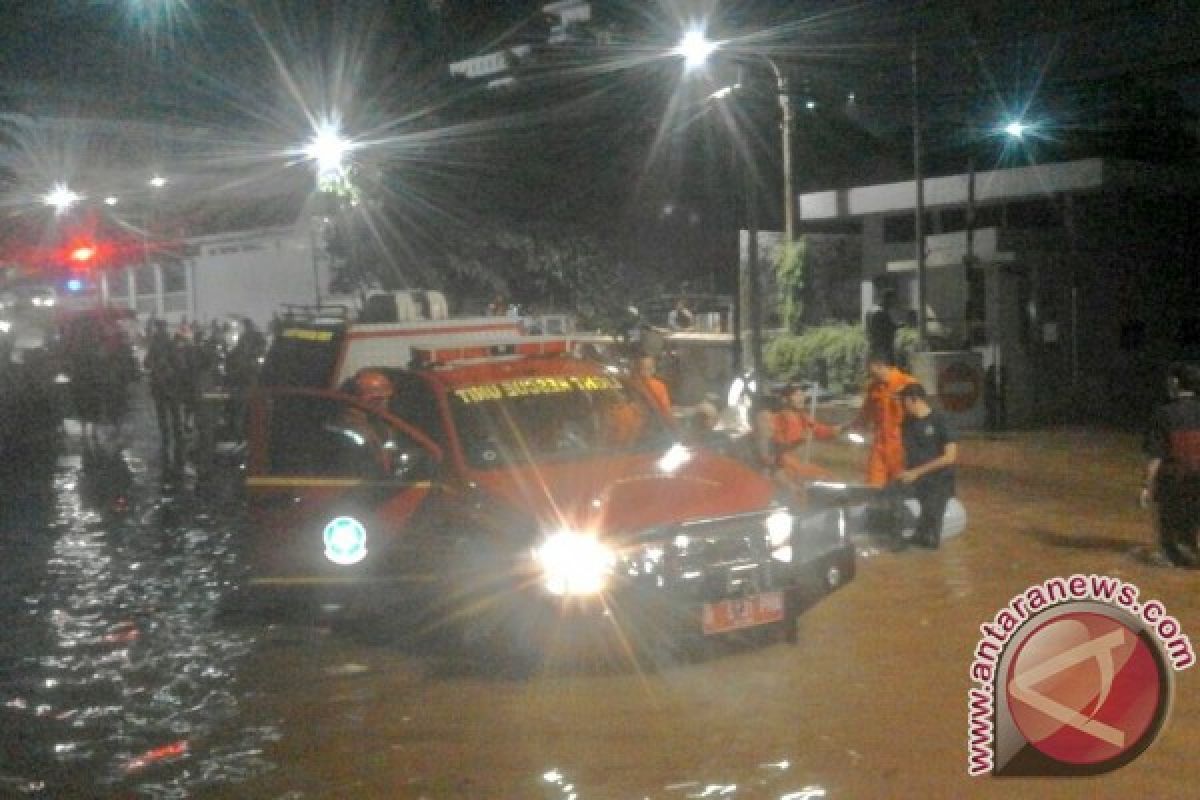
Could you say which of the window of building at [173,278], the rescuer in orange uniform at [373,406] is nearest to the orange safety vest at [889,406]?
the rescuer in orange uniform at [373,406]

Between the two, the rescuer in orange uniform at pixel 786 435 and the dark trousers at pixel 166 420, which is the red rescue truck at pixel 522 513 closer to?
the rescuer in orange uniform at pixel 786 435

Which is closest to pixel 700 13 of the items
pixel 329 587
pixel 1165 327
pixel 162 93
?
pixel 1165 327

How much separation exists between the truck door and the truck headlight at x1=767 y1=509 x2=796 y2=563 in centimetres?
199

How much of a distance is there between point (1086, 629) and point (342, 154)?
22.6 metres

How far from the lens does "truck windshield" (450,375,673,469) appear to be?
9.23m

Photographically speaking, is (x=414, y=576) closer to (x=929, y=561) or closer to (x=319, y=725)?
(x=319, y=725)

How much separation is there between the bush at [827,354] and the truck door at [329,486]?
16.7 metres

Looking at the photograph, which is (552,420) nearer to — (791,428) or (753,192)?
(791,428)

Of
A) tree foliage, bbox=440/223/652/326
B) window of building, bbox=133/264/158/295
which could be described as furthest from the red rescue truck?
window of building, bbox=133/264/158/295

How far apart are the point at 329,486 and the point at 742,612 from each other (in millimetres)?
2891

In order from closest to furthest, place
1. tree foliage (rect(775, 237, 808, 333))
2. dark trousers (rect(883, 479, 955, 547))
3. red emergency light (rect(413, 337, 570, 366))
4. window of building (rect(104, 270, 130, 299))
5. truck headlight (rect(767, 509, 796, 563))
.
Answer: truck headlight (rect(767, 509, 796, 563))
red emergency light (rect(413, 337, 570, 366))
dark trousers (rect(883, 479, 955, 547))
tree foliage (rect(775, 237, 808, 333))
window of building (rect(104, 270, 130, 299))

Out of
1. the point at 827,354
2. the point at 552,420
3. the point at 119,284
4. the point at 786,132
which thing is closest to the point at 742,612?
the point at 552,420

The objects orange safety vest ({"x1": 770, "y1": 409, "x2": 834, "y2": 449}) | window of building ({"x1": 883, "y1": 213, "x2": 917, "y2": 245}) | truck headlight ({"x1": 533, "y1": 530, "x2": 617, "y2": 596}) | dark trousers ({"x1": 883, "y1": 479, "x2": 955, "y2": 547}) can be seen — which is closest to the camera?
truck headlight ({"x1": 533, "y1": 530, "x2": 617, "y2": 596})

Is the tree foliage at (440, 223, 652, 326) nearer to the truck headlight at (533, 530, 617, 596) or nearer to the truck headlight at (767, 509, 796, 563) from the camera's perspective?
the truck headlight at (767, 509, 796, 563)
